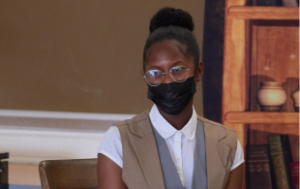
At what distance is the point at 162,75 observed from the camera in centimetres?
118

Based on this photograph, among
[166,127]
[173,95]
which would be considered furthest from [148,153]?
[173,95]

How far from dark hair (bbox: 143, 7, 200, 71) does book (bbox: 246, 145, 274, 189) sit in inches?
55.4

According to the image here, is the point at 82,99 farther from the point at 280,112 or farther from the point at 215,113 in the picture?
the point at 280,112

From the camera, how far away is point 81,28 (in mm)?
2471

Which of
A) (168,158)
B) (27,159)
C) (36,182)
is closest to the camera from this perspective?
(168,158)

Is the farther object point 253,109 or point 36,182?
point 253,109

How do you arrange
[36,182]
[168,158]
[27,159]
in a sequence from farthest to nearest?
1. [27,159]
2. [36,182]
3. [168,158]

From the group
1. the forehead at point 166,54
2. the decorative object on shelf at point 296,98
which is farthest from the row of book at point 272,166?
the forehead at point 166,54

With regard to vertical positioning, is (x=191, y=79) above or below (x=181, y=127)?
above

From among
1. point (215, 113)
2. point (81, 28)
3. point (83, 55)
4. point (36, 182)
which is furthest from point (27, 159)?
point (215, 113)

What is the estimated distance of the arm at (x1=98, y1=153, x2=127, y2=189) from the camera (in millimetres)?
1107

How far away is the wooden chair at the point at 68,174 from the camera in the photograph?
130 cm

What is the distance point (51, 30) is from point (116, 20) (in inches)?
18.9

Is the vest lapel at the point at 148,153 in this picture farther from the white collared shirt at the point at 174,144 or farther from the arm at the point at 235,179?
the arm at the point at 235,179
